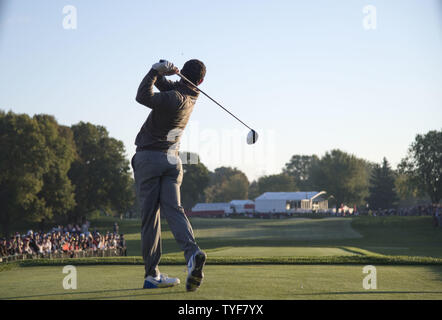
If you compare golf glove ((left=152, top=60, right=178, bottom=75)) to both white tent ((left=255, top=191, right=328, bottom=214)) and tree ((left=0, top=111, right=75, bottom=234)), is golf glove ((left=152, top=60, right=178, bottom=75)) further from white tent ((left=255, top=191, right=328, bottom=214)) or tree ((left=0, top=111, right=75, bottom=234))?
white tent ((left=255, top=191, right=328, bottom=214))

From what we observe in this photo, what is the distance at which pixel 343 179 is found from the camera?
479 ft

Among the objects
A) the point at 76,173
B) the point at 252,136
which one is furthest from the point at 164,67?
the point at 76,173

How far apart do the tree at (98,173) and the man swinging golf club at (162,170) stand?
7003 centimetres

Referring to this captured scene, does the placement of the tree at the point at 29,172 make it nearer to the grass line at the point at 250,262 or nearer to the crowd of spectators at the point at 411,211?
the grass line at the point at 250,262

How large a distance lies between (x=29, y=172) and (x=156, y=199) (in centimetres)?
5515

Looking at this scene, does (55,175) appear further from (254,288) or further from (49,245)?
(254,288)

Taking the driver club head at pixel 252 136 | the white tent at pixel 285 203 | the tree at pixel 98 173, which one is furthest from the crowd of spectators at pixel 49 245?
the white tent at pixel 285 203

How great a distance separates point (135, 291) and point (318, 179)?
14642 centimetres

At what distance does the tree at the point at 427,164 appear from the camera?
92.2 m

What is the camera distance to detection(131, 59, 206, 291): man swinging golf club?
6504mm
